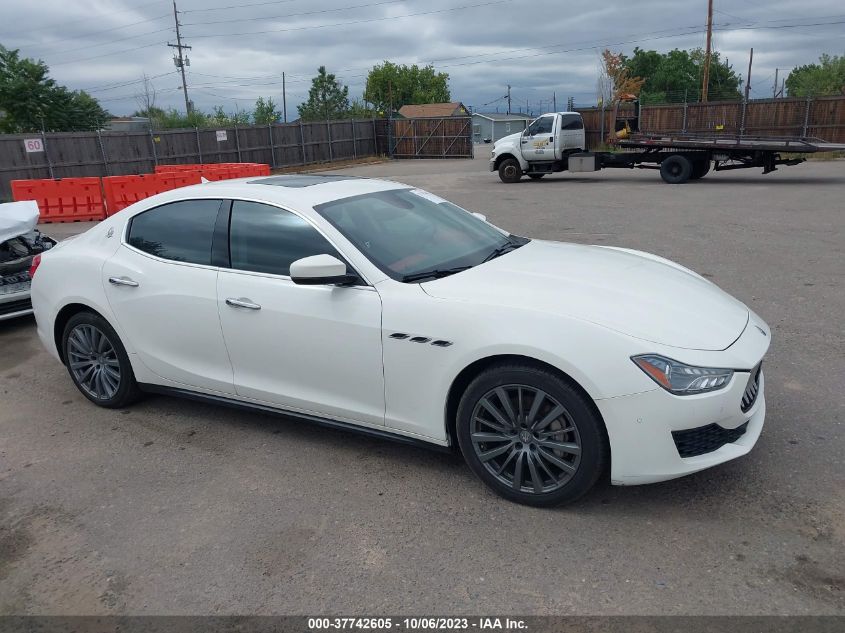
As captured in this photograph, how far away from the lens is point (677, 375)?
2.93 meters

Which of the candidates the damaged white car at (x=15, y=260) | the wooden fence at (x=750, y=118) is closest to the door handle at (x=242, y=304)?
the damaged white car at (x=15, y=260)

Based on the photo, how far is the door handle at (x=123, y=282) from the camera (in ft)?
14.3

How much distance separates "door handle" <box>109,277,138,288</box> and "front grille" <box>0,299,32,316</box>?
3.03 meters

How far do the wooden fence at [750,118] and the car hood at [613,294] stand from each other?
2501 cm

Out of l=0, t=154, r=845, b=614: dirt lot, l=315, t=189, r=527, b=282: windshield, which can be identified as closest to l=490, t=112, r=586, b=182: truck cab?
l=0, t=154, r=845, b=614: dirt lot

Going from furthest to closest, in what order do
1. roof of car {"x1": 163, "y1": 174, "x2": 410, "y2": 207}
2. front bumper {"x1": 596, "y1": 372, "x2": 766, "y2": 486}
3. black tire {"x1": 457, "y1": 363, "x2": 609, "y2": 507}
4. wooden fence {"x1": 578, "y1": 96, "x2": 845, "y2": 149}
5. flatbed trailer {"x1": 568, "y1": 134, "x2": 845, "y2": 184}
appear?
wooden fence {"x1": 578, "y1": 96, "x2": 845, "y2": 149} → flatbed trailer {"x1": 568, "y1": 134, "x2": 845, "y2": 184} → roof of car {"x1": 163, "y1": 174, "x2": 410, "y2": 207} → black tire {"x1": 457, "y1": 363, "x2": 609, "y2": 507} → front bumper {"x1": 596, "y1": 372, "x2": 766, "y2": 486}

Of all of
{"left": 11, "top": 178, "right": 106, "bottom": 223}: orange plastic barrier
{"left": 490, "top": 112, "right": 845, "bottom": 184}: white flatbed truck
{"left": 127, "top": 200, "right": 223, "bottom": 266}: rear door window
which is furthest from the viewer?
{"left": 490, "top": 112, "right": 845, "bottom": 184}: white flatbed truck

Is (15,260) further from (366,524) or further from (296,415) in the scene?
(366,524)

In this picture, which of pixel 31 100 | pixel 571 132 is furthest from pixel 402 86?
pixel 571 132

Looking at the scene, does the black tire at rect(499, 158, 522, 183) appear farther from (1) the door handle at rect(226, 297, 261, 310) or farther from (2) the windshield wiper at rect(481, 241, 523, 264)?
A: (1) the door handle at rect(226, 297, 261, 310)

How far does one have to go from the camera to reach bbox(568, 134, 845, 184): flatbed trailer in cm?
1827

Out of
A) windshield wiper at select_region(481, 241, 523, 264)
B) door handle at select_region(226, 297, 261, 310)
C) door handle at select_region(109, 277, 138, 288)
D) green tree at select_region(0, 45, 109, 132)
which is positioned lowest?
door handle at select_region(226, 297, 261, 310)

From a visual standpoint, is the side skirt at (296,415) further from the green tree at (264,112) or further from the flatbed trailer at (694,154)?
the green tree at (264,112)

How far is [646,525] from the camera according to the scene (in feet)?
10.2
